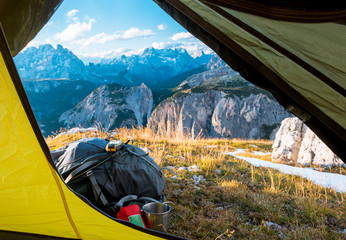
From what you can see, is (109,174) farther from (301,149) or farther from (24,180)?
(301,149)

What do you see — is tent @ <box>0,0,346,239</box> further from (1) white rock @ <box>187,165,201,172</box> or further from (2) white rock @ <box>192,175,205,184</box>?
(1) white rock @ <box>187,165,201,172</box>

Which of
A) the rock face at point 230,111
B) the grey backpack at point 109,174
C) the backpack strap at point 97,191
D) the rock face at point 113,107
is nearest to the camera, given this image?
the backpack strap at point 97,191

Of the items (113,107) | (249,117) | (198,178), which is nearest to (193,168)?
(198,178)

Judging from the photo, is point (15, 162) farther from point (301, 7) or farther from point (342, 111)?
point (342, 111)

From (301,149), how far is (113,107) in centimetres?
9053

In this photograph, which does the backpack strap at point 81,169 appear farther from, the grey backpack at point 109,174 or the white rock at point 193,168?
the white rock at point 193,168

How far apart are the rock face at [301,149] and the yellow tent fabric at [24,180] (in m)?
7.75

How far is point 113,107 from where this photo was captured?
92312 millimetres

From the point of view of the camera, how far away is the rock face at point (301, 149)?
6.73m

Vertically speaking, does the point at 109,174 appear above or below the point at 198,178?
above

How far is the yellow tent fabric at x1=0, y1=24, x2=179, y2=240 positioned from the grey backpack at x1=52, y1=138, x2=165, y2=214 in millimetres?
846

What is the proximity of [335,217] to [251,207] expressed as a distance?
108 cm

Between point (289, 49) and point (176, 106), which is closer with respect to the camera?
point (289, 49)

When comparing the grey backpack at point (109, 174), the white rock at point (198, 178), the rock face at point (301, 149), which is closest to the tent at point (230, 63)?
the grey backpack at point (109, 174)
